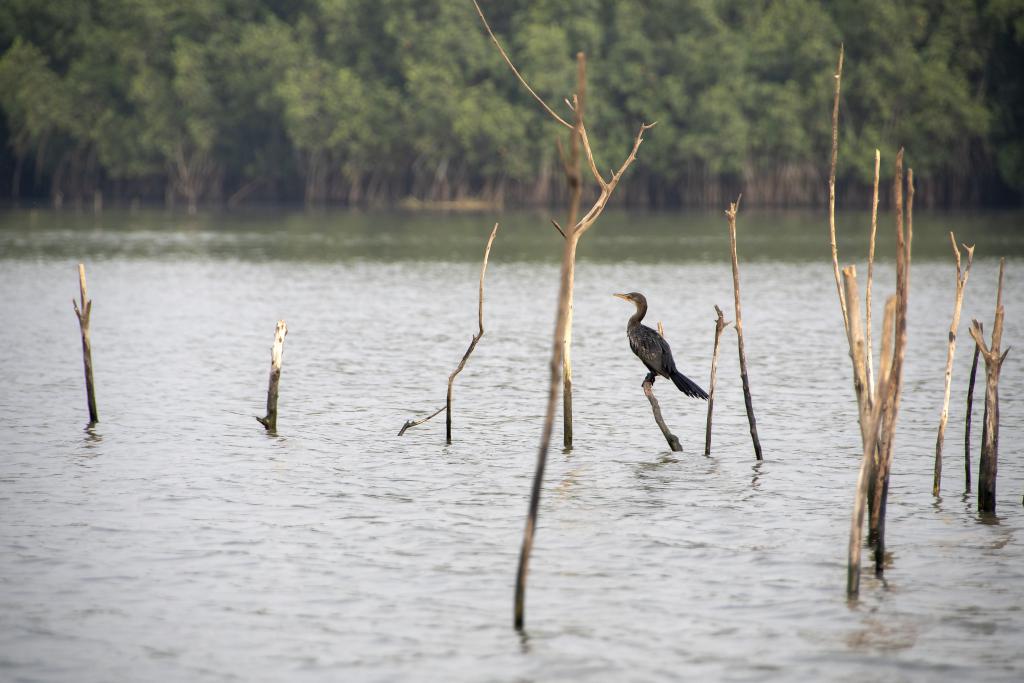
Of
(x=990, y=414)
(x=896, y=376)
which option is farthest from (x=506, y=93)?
(x=896, y=376)

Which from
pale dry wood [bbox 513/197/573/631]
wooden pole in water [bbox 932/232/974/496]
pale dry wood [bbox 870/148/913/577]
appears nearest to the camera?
pale dry wood [bbox 513/197/573/631]

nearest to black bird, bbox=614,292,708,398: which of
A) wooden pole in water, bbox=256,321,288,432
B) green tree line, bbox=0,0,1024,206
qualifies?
wooden pole in water, bbox=256,321,288,432

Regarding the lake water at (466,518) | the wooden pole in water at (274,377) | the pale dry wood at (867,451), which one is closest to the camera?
the lake water at (466,518)

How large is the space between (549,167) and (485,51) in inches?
316

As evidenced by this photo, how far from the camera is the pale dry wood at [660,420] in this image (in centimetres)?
1385

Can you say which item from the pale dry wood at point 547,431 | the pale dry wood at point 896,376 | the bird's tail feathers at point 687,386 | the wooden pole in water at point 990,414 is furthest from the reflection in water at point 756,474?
the pale dry wood at point 547,431

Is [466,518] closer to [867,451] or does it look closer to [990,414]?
[867,451]

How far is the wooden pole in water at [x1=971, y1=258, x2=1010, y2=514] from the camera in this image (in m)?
10.7

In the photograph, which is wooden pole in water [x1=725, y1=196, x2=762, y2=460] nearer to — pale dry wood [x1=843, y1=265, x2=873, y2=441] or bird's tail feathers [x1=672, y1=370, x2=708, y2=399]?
bird's tail feathers [x1=672, y1=370, x2=708, y2=399]

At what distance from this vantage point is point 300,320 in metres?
28.9

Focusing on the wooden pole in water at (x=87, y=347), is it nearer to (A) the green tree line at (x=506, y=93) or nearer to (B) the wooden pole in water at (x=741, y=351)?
(B) the wooden pole in water at (x=741, y=351)

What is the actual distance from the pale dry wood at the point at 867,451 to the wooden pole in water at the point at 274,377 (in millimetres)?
6589

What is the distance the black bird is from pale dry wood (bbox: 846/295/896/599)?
427 centimetres

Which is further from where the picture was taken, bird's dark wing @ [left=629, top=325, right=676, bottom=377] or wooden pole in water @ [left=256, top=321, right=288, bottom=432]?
wooden pole in water @ [left=256, top=321, right=288, bottom=432]
